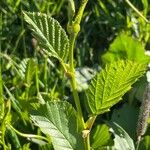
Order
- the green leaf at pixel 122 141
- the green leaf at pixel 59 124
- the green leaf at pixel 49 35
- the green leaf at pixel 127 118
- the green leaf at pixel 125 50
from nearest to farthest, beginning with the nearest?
1. the green leaf at pixel 49 35
2. the green leaf at pixel 59 124
3. the green leaf at pixel 122 141
4. the green leaf at pixel 127 118
5. the green leaf at pixel 125 50

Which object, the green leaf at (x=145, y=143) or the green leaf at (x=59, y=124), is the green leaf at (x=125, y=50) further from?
the green leaf at (x=59, y=124)

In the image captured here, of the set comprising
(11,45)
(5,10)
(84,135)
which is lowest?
(84,135)

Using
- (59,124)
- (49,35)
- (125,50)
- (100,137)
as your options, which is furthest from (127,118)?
(49,35)

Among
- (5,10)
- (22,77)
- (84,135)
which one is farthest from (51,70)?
(84,135)

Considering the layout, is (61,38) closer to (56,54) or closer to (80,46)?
(56,54)

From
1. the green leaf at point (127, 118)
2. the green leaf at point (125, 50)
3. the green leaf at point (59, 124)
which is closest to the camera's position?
the green leaf at point (59, 124)

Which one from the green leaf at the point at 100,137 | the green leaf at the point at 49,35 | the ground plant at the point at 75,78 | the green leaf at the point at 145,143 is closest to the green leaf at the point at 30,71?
the ground plant at the point at 75,78

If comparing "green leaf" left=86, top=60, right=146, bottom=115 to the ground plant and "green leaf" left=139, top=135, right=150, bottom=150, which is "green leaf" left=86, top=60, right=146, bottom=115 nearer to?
the ground plant
